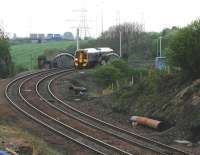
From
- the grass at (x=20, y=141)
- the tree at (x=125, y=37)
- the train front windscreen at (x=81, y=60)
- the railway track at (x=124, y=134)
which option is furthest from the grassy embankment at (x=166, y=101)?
the tree at (x=125, y=37)

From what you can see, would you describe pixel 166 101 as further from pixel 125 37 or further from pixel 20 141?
pixel 125 37

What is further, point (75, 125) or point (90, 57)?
point (90, 57)

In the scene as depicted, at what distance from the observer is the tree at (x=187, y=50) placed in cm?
2755

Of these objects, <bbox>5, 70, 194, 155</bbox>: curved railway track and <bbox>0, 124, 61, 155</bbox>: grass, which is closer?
<bbox>0, 124, 61, 155</bbox>: grass

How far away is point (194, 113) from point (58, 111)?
8386 millimetres

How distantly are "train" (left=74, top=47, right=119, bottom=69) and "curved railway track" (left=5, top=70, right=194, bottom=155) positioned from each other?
1428 centimetres

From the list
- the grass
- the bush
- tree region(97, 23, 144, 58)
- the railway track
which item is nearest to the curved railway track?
the railway track

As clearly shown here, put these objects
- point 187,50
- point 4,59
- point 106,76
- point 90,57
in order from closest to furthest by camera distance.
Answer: point 187,50 < point 106,76 < point 90,57 < point 4,59

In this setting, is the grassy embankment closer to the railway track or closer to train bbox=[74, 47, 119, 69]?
the railway track

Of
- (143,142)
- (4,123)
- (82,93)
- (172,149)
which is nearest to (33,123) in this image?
(4,123)

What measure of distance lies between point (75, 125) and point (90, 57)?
29278 millimetres

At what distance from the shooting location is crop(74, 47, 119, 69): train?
175 ft

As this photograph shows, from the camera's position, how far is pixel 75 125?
24.8 metres

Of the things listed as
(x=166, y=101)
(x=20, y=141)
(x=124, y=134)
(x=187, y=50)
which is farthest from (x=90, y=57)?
(x=20, y=141)
